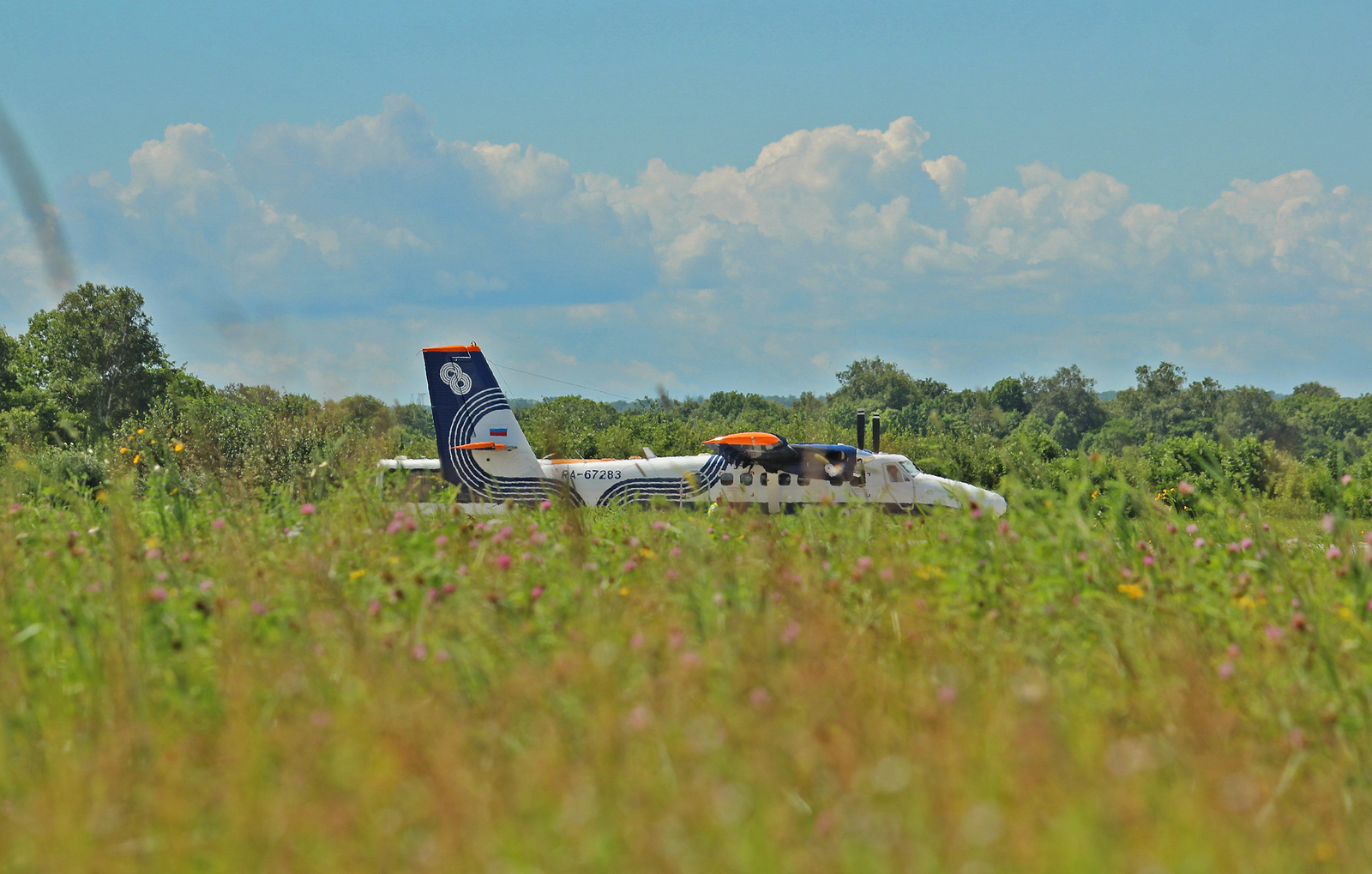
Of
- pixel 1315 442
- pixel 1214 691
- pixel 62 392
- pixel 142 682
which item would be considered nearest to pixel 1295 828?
pixel 1214 691

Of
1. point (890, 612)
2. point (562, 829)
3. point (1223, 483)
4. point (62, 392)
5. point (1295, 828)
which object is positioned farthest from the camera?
point (62, 392)

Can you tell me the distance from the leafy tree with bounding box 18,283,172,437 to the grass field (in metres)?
57.0

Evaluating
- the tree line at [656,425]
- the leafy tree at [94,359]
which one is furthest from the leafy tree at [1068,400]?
the leafy tree at [94,359]

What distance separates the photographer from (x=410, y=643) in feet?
13.4

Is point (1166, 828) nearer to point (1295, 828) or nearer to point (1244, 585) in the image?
point (1295, 828)

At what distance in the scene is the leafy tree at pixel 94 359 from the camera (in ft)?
179

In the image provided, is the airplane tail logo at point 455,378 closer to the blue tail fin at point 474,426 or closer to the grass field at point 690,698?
the blue tail fin at point 474,426

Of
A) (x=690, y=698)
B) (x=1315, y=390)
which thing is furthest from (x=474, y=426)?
(x=1315, y=390)

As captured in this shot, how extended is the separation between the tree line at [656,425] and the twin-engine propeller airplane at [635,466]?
1179mm

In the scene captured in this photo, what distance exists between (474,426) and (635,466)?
410 cm

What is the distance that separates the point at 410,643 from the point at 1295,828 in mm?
3257

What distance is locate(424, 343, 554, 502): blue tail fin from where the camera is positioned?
21875 mm

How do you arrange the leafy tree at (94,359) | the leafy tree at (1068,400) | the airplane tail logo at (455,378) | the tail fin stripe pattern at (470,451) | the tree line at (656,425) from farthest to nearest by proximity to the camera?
the leafy tree at (1068,400)
the leafy tree at (94,359)
the tail fin stripe pattern at (470,451)
the airplane tail logo at (455,378)
the tree line at (656,425)

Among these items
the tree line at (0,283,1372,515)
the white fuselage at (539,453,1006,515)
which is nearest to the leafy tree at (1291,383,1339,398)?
the tree line at (0,283,1372,515)
